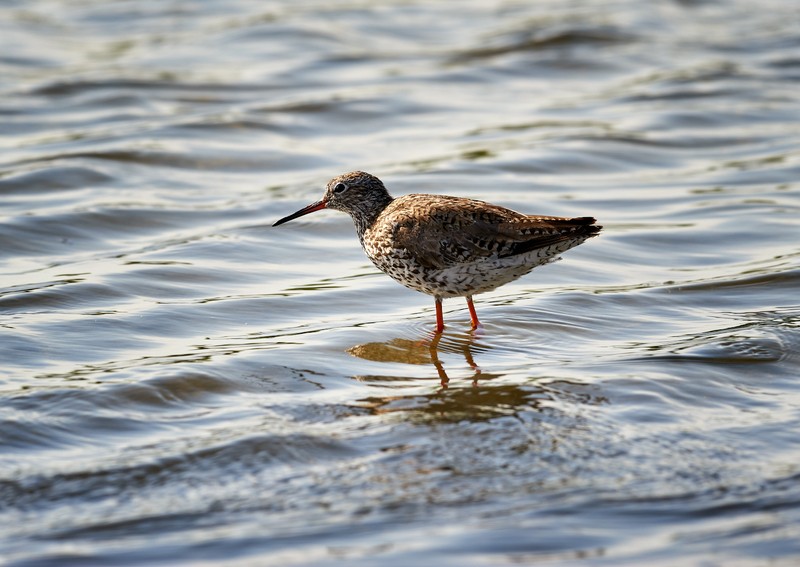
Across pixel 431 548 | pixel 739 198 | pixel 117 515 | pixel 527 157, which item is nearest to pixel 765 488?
pixel 431 548

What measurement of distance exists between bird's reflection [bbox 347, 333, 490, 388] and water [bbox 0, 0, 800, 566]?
0.15ft

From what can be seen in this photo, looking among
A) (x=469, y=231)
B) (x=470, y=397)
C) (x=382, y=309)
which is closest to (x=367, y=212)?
(x=382, y=309)

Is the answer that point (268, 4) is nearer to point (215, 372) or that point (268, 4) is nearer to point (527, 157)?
point (527, 157)

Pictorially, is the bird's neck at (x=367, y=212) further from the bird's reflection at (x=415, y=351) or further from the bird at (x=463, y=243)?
the bird's reflection at (x=415, y=351)

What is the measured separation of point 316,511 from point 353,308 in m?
4.09

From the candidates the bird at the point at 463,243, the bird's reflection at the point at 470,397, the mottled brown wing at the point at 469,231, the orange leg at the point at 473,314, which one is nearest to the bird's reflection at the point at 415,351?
the bird's reflection at the point at 470,397

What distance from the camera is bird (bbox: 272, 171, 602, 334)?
8.55 metres

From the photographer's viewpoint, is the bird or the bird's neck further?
the bird's neck

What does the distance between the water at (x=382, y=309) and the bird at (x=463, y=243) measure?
0.51 m

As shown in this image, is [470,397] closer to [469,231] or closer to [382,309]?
[469,231]

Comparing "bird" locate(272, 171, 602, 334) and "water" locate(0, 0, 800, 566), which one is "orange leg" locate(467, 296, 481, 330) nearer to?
"bird" locate(272, 171, 602, 334)

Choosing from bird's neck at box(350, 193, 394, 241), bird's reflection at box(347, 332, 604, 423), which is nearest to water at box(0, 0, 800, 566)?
bird's reflection at box(347, 332, 604, 423)

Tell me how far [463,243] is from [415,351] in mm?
930

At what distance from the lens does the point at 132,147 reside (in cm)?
1431
